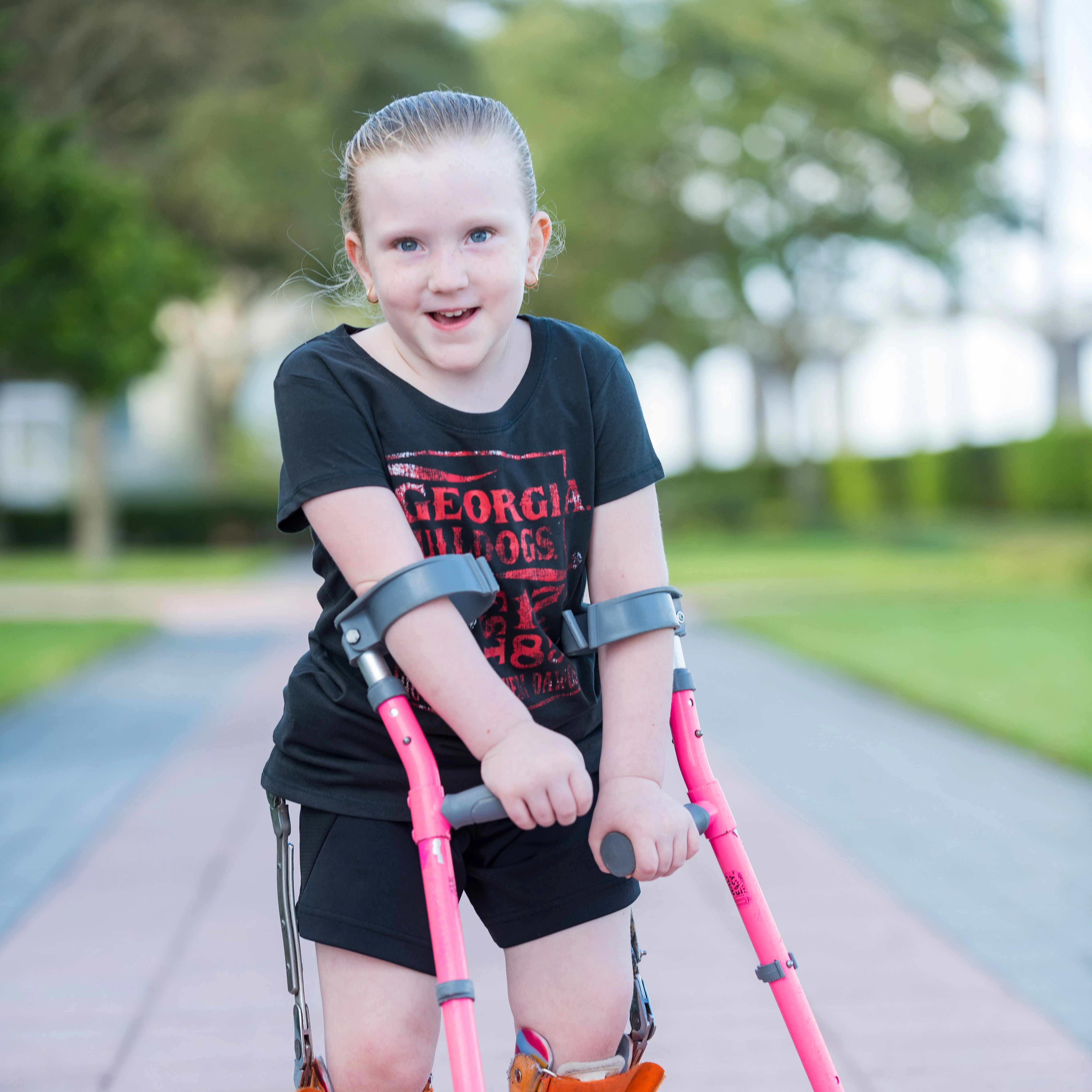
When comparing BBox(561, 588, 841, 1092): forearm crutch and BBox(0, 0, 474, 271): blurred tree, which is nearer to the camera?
BBox(561, 588, 841, 1092): forearm crutch

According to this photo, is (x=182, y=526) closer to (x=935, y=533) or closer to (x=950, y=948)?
(x=935, y=533)

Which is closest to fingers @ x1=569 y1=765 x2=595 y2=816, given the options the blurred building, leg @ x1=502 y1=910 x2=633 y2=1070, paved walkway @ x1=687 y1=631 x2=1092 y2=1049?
leg @ x1=502 y1=910 x2=633 y2=1070

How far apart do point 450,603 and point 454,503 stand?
0.65ft

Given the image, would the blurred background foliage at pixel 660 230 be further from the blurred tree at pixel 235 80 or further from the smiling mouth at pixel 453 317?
the smiling mouth at pixel 453 317

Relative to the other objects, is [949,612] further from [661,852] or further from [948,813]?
[661,852]

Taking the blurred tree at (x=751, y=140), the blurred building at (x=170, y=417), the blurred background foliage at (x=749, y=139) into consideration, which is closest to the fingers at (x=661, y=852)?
the blurred background foliage at (x=749, y=139)

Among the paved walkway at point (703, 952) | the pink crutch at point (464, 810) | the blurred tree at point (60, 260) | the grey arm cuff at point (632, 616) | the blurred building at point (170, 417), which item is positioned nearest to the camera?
the pink crutch at point (464, 810)

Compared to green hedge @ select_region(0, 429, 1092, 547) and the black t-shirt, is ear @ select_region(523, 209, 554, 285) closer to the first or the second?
the black t-shirt

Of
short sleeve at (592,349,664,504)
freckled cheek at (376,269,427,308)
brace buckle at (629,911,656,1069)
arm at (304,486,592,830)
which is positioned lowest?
brace buckle at (629,911,656,1069)

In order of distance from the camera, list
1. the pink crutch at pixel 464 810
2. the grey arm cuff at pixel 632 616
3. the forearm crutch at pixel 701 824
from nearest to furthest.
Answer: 1. the pink crutch at pixel 464 810
2. the forearm crutch at pixel 701 824
3. the grey arm cuff at pixel 632 616

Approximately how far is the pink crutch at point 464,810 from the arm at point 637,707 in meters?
0.03

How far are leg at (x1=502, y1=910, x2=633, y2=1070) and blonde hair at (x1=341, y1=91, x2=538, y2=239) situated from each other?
0.98 m

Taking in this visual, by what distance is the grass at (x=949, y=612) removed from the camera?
25.2ft

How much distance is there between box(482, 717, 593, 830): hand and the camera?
5.05ft
